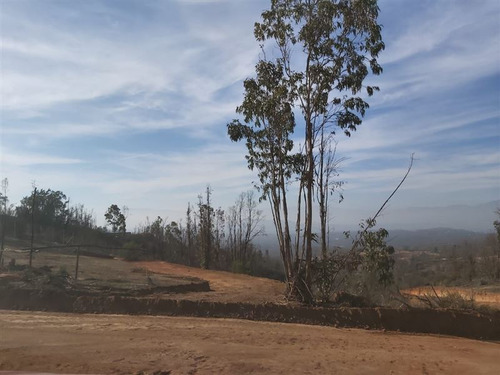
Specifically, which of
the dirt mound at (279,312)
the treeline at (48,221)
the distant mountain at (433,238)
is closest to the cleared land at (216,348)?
the dirt mound at (279,312)

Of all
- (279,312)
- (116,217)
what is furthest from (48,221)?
(279,312)

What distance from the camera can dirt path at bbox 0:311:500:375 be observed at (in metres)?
8.23

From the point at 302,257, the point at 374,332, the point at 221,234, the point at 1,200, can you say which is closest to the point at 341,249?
the point at 302,257

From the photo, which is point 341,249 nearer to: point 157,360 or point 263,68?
point 263,68

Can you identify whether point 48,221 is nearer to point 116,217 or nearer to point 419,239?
point 116,217

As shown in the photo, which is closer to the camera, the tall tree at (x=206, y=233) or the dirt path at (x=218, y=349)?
the dirt path at (x=218, y=349)

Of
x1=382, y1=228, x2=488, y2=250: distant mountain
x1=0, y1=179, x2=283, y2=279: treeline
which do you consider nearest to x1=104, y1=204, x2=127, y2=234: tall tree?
x1=0, y1=179, x2=283, y2=279: treeline

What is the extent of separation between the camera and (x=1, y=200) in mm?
40375

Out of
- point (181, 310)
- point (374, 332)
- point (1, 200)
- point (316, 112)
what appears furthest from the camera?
point (1, 200)

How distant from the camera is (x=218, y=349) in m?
9.18

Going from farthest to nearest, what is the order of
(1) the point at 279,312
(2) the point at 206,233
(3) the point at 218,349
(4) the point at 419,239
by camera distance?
(4) the point at 419,239 < (2) the point at 206,233 < (1) the point at 279,312 < (3) the point at 218,349

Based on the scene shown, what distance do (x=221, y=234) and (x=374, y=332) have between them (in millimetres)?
31933

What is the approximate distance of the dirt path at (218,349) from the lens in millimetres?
A: 8227

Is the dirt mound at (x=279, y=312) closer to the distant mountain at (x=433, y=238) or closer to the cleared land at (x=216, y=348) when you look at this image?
the cleared land at (x=216, y=348)
